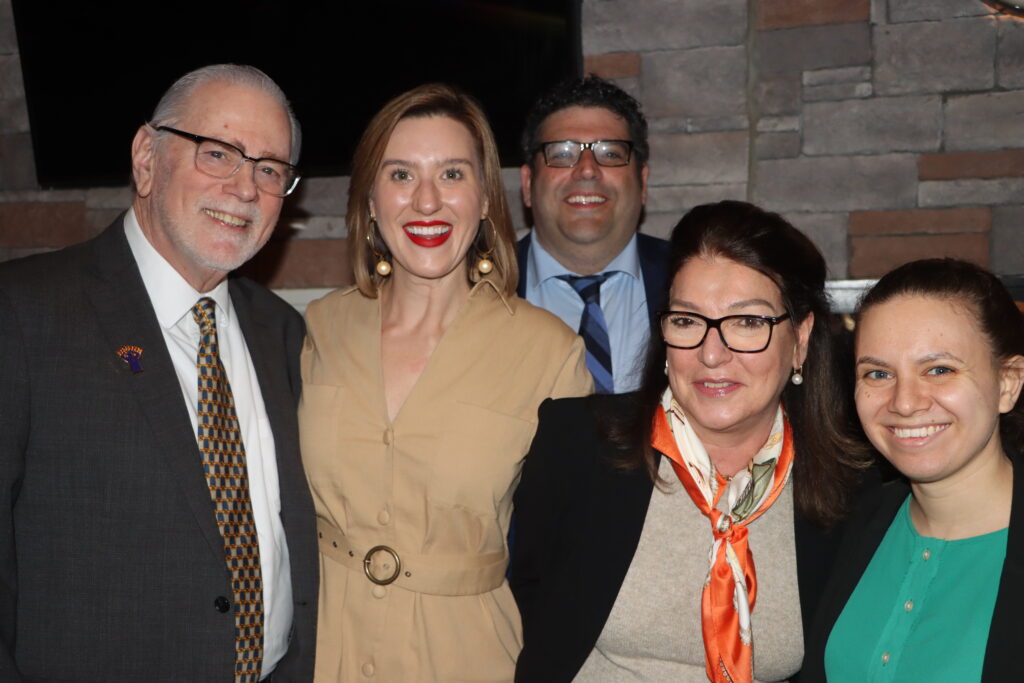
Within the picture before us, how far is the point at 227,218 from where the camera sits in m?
2.03

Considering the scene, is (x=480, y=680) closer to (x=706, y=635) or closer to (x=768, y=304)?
(x=706, y=635)

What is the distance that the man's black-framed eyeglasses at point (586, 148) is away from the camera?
2.87m

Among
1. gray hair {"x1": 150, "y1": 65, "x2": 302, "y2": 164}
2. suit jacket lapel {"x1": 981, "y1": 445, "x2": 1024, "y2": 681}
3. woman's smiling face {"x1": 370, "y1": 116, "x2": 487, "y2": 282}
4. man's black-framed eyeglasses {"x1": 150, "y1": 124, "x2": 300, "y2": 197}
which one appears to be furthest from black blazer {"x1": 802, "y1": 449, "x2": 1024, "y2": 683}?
gray hair {"x1": 150, "y1": 65, "x2": 302, "y2": 164}

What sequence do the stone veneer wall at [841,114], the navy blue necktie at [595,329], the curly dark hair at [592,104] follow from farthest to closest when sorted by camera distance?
the stone veneer wall at [841,114] < the curly dark hair at [592,104] < the navy blue necktie at [595,329]

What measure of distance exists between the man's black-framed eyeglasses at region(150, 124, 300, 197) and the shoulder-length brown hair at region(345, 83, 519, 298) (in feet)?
0.66

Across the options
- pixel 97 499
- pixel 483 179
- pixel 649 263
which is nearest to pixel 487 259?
pixel 483 179

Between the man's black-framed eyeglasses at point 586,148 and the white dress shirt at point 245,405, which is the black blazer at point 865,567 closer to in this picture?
the white dress shirt at point 245,405

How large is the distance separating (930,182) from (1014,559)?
1.85m

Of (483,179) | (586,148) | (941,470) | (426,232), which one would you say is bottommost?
(941,470)

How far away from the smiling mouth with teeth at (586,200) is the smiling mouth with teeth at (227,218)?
3.62 ft

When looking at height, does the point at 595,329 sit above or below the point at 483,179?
below

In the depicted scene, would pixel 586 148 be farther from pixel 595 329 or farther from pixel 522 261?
pixel 595 329

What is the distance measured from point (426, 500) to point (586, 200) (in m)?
1.15

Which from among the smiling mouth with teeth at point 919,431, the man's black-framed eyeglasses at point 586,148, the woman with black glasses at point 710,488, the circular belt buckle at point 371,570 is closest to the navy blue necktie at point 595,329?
the man's black-framed eyeglasses at point 586,148
